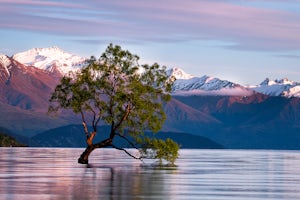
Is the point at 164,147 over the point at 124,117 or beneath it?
beneath

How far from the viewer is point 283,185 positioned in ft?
285

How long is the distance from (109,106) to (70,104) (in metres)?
6.99

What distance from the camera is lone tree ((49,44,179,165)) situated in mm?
133750

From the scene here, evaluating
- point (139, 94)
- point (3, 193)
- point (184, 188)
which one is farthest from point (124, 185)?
point (139, 94)

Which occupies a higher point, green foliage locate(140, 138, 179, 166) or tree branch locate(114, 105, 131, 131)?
tree branch locate(114, 105, 131, 131)

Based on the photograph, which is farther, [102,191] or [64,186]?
[64,186]

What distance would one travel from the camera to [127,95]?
440 feet

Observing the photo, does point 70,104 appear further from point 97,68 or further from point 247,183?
point 247,183

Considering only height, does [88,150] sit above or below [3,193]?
below

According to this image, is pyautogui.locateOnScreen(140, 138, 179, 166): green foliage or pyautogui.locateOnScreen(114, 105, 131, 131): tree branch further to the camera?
pyautogui.locateOnScreen(114, 105, 131, 131): tree branch

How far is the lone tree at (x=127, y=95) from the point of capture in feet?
439

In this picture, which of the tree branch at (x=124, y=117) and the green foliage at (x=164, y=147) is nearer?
the green foliage at (x=164, y=147)

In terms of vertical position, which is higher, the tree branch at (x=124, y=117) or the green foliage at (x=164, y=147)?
the tree branch at (x=124, y=117)

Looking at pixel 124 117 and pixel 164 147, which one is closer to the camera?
pixel 164 147
